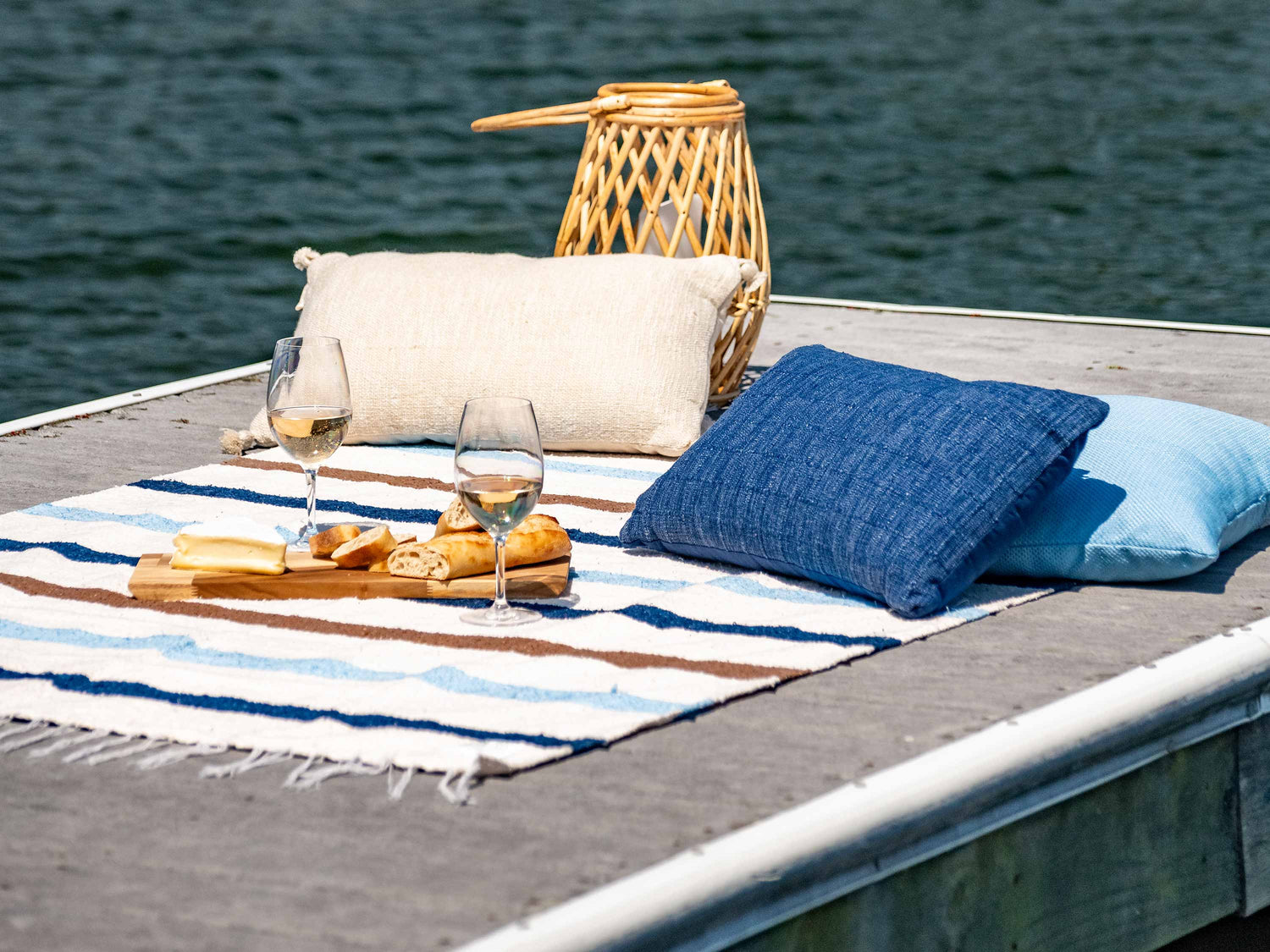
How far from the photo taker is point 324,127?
11.6m

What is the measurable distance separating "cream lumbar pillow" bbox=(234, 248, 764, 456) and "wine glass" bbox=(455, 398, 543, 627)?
3.09 feet

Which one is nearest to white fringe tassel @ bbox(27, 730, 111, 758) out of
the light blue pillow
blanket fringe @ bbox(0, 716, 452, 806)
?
blanket fringe @ bbox(0, 716, 452, 806)

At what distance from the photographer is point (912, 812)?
1.59 metres

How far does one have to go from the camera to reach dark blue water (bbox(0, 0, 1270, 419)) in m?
8.69

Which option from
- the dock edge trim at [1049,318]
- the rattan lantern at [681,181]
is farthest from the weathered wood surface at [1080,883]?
the dock edge trim at [1049,318]

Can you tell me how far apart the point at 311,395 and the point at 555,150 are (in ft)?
31.0

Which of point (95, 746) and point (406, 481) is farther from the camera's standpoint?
point (406, 481)

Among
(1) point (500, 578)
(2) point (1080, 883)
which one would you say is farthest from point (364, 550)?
(2) point (1080, 883)

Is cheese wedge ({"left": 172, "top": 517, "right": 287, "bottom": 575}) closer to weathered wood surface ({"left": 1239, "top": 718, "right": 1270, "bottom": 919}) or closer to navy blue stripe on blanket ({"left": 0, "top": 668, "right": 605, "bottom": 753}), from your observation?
navy blue stripe on blanket ({"left": 0, "top": 668, "right": 605, "bottom": 753})

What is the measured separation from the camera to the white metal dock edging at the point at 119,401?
10.6 feet

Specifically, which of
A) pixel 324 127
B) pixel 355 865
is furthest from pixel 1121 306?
pixel 355 865

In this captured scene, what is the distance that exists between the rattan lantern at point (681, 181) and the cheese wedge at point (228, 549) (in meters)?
1.27

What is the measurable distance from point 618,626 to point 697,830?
54 cm

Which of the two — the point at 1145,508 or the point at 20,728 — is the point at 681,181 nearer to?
the point at 1145,508
